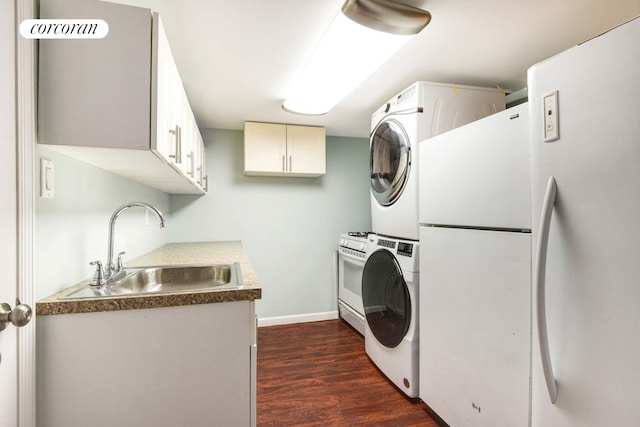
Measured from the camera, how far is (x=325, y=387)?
1.99 m

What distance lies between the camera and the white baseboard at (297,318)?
310cm

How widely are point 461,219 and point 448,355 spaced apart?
72 cm

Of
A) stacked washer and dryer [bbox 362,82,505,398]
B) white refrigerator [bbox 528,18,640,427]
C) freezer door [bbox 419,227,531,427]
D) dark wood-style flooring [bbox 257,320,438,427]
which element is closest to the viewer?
white refrigerator [bbox 528,18,640,427]

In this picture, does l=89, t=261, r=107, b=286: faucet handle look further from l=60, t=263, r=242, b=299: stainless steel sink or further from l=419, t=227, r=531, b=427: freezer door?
l=419, t=227, r=531, b=427: freezer door

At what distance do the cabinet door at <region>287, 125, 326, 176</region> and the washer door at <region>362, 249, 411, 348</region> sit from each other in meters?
1.18

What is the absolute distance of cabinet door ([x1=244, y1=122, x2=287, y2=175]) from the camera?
2.74m

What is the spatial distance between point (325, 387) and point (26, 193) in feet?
6.39

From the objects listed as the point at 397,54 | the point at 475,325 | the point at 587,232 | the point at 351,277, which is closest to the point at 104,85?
the point at 397,54

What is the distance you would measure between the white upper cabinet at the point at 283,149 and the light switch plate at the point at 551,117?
2.12 m

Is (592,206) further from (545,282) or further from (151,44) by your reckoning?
(151,44)

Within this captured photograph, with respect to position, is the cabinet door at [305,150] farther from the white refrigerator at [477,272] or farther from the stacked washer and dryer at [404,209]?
the white refrigerator at [477,272]

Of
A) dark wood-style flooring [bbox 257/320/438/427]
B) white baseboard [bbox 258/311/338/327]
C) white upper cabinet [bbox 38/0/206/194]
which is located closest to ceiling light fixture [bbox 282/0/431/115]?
white upper cabinet [bbox 38/0/206/194]

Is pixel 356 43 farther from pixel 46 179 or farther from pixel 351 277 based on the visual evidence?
pixel 351 277

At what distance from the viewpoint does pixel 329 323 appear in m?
3.19
